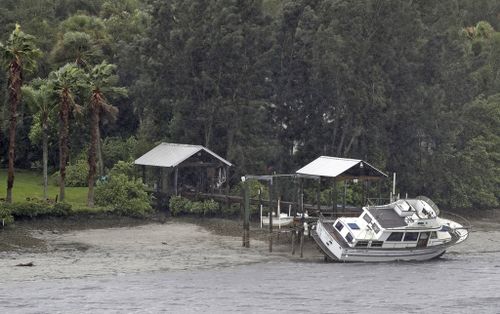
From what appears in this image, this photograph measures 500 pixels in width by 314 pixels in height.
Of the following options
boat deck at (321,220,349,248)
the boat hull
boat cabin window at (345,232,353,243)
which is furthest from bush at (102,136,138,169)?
boat cabin window at (345,232,353,243)

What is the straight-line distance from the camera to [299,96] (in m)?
82.4

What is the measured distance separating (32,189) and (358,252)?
89.1 ft

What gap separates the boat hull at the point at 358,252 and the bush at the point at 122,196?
1541 cm

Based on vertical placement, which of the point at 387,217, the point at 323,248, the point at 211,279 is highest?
the point at 387,217

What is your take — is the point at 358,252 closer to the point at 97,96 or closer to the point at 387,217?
the point at 387,217

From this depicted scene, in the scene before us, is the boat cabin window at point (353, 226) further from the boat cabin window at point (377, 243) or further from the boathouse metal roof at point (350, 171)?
the boathouse metal roof at point (350, 171)

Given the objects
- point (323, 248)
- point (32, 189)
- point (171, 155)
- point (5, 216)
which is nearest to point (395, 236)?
point (323, 248)

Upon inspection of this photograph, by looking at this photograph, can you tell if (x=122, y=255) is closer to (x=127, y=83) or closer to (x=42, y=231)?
(x=42, y=231)

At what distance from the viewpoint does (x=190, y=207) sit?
7231cm

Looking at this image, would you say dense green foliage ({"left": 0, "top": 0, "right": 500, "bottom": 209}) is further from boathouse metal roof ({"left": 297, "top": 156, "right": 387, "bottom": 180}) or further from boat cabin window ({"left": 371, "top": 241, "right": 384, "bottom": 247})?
boat cabin window ({"left": 371, "top": 241, "right": 384, "bottom": 247})

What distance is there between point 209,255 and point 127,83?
32105 millimetres

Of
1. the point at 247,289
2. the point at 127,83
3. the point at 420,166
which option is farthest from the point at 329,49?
the point at 247,289

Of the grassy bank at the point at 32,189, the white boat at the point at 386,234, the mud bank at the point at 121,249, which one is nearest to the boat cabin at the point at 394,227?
the white boat at the point at 386,234

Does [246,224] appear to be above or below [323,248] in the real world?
above
